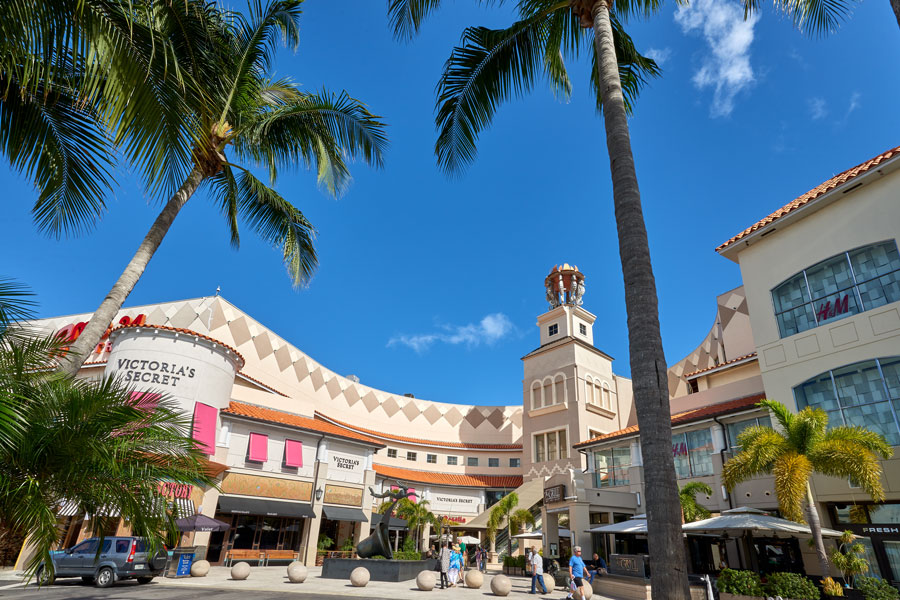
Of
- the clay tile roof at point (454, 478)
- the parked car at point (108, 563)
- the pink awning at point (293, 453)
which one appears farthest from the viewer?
the clay tile roof at point (454, 478)

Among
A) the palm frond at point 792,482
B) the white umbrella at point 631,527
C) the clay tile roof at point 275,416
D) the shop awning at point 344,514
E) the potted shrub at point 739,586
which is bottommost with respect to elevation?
the potted shrub at point 739,586

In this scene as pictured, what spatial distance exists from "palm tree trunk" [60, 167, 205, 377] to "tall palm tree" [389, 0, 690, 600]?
16.6 feet

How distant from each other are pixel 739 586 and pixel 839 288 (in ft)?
33.3

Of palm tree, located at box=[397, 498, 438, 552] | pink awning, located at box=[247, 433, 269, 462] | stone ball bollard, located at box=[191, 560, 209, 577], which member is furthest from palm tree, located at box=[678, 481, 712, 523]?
pink awning, located at box=[247, 433, 269, 462]

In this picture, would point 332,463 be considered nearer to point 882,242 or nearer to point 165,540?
point 165,540

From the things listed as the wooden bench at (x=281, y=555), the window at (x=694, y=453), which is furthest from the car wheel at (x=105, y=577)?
the window at (x=694, y=453)

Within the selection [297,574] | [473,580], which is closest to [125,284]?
[297,574]

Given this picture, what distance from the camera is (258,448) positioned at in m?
27.8

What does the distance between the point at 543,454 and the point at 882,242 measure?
2559cm

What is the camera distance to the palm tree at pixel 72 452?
16.0 feet

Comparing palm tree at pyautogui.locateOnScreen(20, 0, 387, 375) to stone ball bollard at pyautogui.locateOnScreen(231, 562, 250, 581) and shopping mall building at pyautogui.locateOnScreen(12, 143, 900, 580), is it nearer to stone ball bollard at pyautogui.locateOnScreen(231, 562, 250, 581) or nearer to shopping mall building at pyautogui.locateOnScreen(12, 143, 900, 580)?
shopping mall building at pyautogui.locateOnScreen(12, 143, 900, 580)

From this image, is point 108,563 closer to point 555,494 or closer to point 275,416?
point 275,416

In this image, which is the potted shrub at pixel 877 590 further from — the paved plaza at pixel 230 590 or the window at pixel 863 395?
the paved plaza at pixel 230 590

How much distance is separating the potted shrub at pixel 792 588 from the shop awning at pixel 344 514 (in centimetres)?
2328
